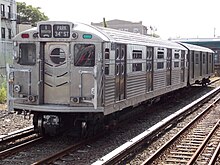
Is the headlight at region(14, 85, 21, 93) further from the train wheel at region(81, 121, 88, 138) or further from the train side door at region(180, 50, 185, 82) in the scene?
the train side door at region(180, 50, 185, 82)

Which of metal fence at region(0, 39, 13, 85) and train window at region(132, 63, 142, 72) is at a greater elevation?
metal fence at region(0, 39, 13, 85)

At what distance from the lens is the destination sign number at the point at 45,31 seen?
10.5 meters

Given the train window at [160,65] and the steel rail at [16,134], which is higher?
the train window at [160,65]

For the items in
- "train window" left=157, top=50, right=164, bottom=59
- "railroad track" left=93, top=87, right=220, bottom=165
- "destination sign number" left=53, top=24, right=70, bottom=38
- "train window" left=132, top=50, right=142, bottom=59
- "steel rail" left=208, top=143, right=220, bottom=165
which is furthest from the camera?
"train window" left=157, top=50, right=164, bottom=59

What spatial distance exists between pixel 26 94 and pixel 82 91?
5.11 feet

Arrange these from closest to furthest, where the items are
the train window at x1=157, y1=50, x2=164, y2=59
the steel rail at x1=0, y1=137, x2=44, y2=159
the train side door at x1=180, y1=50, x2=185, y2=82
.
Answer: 1. the steel rail at x1=0, y1=137, x2=44, y2=159
2. the train window at x1=157, y1=50, x2=164, y2=59
3. the train side door at x1=180, y1=50, x2=185, y2=82

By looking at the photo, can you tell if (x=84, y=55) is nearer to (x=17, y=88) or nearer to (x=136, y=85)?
(x=17, y=88)

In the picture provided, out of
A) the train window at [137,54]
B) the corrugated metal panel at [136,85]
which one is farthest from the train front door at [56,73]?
the train window at [137,54]

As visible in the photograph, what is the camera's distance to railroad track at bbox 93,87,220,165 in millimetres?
9180

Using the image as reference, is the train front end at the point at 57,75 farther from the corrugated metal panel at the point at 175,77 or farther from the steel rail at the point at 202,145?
the corrugated metal panel at the point at 175,77

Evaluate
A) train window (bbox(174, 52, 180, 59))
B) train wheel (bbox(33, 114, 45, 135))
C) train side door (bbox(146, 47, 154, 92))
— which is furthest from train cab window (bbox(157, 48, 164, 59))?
train wheel (bbox(33, 114, 45, 135))

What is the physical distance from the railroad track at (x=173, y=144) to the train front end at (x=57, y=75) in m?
1.43

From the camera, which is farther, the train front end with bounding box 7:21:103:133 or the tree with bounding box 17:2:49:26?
the tree with bounding box 17:2:49:26

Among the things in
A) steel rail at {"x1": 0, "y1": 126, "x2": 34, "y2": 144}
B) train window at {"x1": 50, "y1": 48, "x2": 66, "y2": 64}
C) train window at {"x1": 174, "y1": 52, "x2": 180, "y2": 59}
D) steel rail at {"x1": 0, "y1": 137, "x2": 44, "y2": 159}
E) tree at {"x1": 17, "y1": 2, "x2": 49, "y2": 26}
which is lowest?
steel rail at {"x1": 0, "y1": 137, "x2": 44, "y2": 159}
